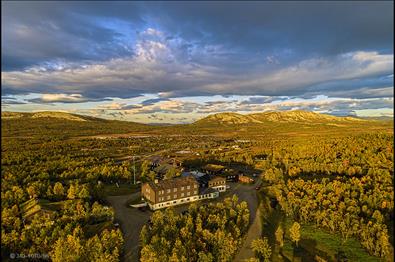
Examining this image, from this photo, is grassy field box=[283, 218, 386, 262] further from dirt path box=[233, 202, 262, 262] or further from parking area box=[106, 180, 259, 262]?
parking area box=[106, 180, 259, 262]

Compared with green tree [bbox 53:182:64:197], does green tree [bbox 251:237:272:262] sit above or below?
below

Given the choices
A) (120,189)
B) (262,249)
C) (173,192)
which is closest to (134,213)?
(173,192)

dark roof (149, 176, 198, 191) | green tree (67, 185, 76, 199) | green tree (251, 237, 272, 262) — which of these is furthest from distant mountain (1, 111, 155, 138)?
green tree (251, 237, 272, 262)

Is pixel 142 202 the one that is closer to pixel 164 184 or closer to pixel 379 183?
pixel 164 184

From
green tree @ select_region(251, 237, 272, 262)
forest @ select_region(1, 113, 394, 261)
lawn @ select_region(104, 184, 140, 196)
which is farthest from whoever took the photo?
lawn @ select_region(104, 184, 140, 196)

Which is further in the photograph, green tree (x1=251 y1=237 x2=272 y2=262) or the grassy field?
the grassy field

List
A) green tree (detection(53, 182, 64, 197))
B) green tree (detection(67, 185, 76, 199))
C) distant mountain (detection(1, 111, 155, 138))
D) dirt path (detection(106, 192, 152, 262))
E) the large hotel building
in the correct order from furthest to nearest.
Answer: distant mountain (detection(1, 111, 155, 138)) → the large hotel building → green tree (detection(53, 182, 64, 197)) → green tree (detection(67, 185, 76, 199)) → dirt path (detection(106, 192, 152, 262))

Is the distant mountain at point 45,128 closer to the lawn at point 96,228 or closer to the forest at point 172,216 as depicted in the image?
the forest at point 172,216

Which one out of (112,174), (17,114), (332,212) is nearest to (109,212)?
(112,174)
